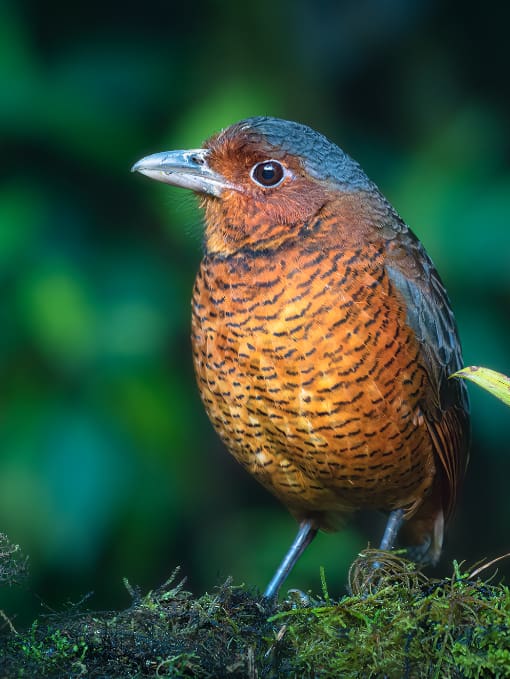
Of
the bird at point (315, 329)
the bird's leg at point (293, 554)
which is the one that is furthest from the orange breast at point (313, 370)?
the bird's leg at point (293, 554)

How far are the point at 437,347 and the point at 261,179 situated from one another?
87 cm

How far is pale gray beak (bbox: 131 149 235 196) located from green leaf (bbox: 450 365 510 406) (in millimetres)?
1205

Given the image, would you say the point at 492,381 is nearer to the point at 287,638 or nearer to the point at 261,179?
the point at 287,638

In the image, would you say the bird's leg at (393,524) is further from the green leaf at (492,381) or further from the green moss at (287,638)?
the green leaf at (492,381)

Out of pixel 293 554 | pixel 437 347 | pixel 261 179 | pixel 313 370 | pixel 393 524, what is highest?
pixel 261 179

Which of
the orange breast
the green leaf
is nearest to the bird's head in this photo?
the orange breast

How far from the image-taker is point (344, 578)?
4.36 meters

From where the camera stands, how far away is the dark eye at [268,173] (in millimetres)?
3104

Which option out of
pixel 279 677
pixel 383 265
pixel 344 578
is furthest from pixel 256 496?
pixel 279 677

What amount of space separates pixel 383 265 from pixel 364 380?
17.9 inches

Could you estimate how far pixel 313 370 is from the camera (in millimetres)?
2789

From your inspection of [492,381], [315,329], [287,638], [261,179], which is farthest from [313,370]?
[287,638]

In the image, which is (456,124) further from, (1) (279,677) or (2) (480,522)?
(1) (279,677)

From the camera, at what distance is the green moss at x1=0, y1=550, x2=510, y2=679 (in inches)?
81.4
